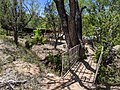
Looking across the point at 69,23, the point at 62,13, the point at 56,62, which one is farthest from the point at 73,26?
the point at 56,62

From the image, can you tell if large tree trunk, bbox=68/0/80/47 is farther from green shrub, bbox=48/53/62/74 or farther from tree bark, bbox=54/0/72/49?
green shrub, bbox=48/53/62/74

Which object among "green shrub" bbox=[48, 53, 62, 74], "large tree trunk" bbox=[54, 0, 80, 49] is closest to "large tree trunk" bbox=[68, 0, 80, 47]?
"large tree trunk" bbox=[54, 0, 80, 49]

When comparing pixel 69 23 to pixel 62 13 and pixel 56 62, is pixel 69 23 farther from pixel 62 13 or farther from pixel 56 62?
pixel 56 62

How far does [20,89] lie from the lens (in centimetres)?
723

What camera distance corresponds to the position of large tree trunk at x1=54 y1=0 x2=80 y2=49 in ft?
41.4

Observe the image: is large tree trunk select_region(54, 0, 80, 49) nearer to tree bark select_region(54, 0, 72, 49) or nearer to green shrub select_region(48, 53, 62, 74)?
tree bark select_region(54, 0, 72, 49)

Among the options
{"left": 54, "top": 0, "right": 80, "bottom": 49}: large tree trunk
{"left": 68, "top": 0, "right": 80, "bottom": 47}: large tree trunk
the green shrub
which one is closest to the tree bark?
{"left": 54, "top": 0, "right": 80, "bottom": 49}: large tree trunk

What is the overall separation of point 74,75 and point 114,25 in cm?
294

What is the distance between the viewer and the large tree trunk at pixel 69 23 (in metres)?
12.6

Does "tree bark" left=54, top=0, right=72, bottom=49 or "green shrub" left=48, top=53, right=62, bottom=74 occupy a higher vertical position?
"tree bark" left=54, top=0, right=72, bottom=49

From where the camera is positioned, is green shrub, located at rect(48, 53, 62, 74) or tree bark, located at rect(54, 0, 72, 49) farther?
tree bark, located at rect(54, 0, 72, 49)

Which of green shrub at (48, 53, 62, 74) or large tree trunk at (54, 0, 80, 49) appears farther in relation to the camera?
large tree trunk at (54, 0, 80, 49)

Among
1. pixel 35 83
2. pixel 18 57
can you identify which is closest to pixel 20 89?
pixel 35 83

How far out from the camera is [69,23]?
13.0 metres
